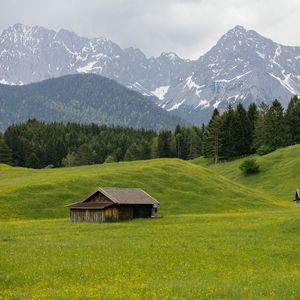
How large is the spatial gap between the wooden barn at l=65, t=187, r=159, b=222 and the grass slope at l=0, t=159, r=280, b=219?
216 inches

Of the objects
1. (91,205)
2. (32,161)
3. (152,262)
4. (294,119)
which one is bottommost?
(152,262)

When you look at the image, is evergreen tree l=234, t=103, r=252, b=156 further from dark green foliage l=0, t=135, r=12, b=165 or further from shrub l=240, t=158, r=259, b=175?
dark green foliage l=0, t=135, r=12, b=165

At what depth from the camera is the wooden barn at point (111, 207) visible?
64375mm

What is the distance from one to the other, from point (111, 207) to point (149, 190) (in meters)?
20.7

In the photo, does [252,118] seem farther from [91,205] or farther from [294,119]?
[91,205]

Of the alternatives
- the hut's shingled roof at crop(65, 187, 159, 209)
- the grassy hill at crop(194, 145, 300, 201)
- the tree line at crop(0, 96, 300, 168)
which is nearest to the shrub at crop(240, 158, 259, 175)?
the grassy hill at crop(194, 145, 300, 201)

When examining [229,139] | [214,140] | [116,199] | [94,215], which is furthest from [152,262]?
[229,139]

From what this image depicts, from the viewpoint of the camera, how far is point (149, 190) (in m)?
84.4

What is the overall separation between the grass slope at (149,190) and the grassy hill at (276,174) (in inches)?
631

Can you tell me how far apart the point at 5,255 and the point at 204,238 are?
1790 cm

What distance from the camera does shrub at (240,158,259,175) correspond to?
399 feet

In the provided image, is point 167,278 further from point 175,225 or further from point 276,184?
point 276,184

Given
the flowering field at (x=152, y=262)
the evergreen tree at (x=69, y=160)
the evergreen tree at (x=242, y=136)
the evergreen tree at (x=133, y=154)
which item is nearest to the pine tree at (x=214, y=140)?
the evergreen tree at (x=242, y=136)

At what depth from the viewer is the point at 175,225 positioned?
57031 mm
